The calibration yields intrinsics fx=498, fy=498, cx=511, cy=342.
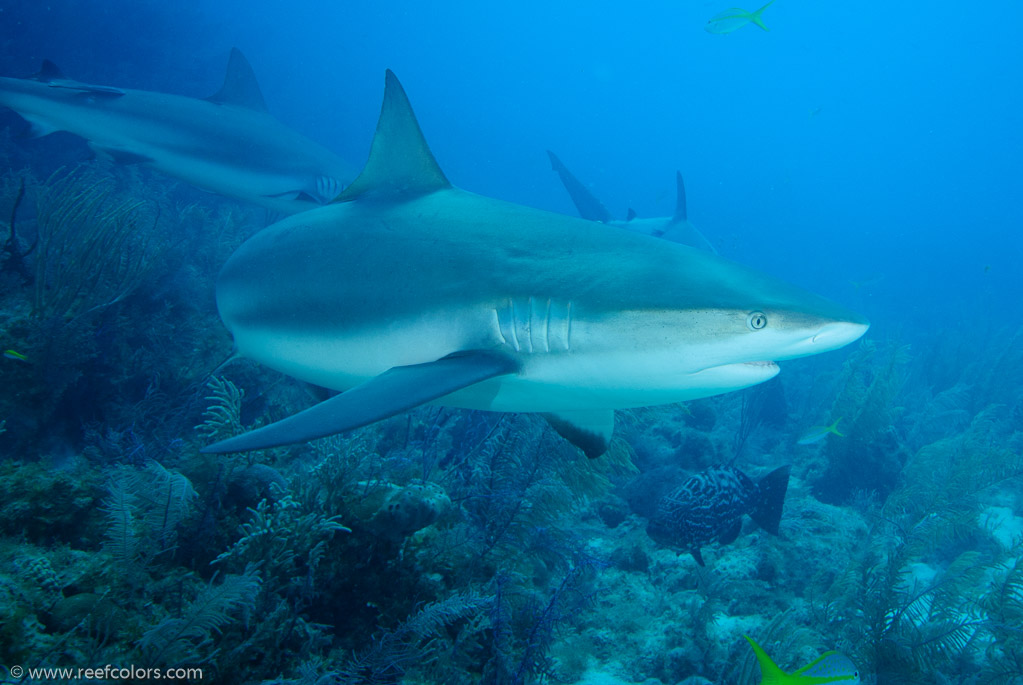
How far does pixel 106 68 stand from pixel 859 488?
94.1 ft

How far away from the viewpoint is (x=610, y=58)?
604ft

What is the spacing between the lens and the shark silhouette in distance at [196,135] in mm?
6648

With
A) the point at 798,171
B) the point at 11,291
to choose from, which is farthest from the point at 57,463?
the point at 798,171

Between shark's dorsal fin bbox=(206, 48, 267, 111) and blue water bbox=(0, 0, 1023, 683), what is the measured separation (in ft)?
11.2

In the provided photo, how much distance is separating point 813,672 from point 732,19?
14.3 m

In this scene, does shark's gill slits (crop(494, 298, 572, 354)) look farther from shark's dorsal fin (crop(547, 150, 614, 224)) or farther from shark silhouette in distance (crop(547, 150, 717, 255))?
shark's dorsal fin (crop(547, 150, 614, 224))

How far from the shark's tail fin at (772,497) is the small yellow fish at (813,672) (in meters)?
2.91

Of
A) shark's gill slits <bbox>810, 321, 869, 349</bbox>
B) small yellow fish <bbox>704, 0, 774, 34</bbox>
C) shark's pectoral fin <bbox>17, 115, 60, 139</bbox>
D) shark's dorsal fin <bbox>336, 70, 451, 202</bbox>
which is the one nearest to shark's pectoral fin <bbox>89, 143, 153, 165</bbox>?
shark's pectoral fin <bbox>17, 115, 60, 139</bbox>

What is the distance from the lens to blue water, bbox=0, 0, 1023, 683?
819 centimetres

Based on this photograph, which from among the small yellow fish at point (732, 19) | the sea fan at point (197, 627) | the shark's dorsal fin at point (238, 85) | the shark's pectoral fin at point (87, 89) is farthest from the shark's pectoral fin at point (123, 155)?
the small yellow fish at point (732, 19)

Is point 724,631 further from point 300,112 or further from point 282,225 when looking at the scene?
point 300,112

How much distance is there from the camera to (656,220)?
11.9 m

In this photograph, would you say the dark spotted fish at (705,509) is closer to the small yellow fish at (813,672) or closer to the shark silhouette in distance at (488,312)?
the small yellow fish at (813,672)

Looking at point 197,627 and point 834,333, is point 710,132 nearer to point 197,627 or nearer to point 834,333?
point 834,333
